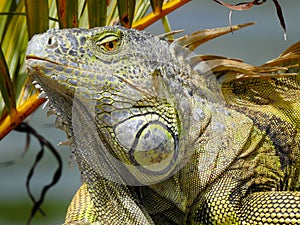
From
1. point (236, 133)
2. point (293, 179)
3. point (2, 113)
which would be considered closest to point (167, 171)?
point (236, 133)

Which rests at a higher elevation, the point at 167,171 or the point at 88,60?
the point at 88,60

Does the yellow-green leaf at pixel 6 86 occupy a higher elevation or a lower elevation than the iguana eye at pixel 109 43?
lower

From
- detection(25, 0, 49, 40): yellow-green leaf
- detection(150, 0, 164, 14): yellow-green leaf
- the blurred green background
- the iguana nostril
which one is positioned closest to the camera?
the iguana nostril

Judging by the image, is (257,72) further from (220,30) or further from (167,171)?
(167,171)

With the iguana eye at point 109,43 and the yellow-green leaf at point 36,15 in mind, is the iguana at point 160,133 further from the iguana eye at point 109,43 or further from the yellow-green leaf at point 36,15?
the yellow-green leaf at point 36,15

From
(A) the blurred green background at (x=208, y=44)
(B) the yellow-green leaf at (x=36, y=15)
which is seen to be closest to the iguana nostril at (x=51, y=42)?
(B) the yellow-green leaf at (x=36, y=15)

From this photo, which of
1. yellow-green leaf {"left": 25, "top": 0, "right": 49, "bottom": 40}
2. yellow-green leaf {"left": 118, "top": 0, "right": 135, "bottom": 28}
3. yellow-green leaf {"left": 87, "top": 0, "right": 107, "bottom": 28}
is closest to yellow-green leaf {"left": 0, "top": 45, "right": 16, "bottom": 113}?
yellow-green leaf {"left": 25, "top": 0, "right": 49, "bottom": 40}

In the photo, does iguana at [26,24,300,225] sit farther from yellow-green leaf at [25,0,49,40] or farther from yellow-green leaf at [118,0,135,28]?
yellow-green leaf at [25,0,49,40]
